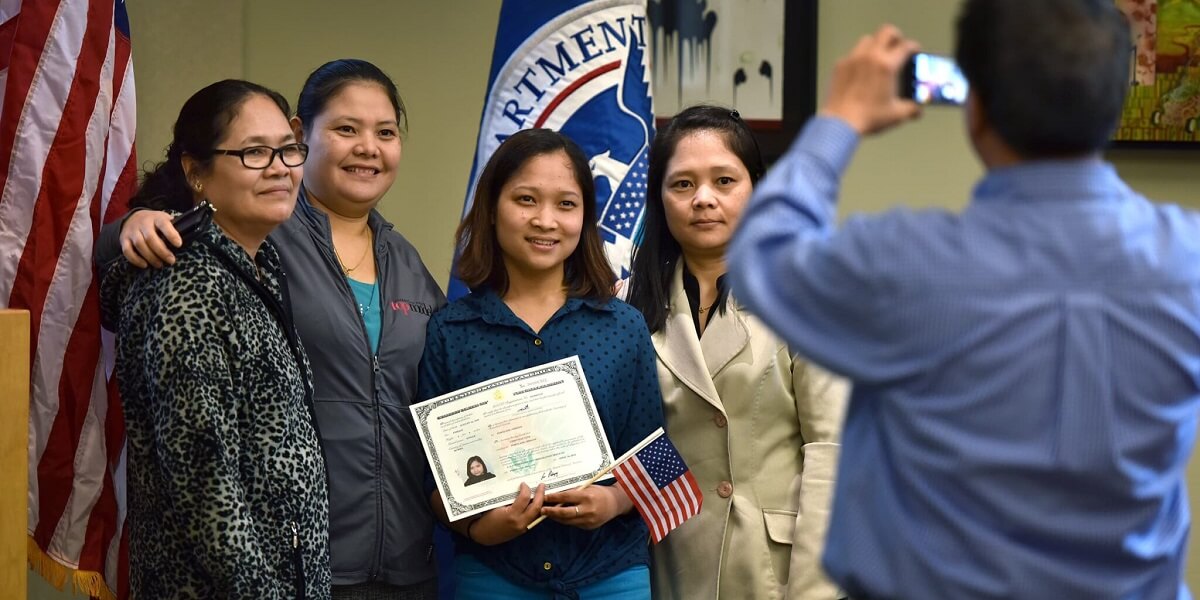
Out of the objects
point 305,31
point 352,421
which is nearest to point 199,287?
point 352,421

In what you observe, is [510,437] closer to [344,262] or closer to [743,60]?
[344,262]

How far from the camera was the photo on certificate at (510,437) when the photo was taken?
2.53 m

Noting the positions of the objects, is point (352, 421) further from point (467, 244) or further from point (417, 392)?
point (467, 244)

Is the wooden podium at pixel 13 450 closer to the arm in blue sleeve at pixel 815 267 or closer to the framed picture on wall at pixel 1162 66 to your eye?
the arm in blue sleeve at pixel 815 267

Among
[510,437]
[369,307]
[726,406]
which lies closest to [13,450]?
[369,307]

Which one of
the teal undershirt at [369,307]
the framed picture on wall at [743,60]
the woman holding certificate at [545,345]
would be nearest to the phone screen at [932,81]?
the woman holding certificate at [545,345]

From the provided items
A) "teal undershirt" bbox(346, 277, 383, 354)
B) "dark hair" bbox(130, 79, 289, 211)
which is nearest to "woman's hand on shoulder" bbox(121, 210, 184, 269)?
"dark hair" bbox(130, 79, 289, 211)

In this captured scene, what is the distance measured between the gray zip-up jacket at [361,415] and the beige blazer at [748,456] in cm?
55

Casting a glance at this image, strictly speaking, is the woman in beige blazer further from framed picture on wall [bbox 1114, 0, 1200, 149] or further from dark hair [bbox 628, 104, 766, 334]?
framed picture on wall [bbox 1114, 0, 1200, 149]

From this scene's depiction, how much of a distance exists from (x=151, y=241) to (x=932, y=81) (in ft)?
4.78

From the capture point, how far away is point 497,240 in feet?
9.18

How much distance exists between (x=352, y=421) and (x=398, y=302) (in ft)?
0.98

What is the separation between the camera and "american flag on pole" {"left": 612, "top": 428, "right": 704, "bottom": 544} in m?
2.50

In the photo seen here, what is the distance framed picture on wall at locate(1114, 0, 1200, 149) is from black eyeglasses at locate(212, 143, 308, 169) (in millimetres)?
3372
